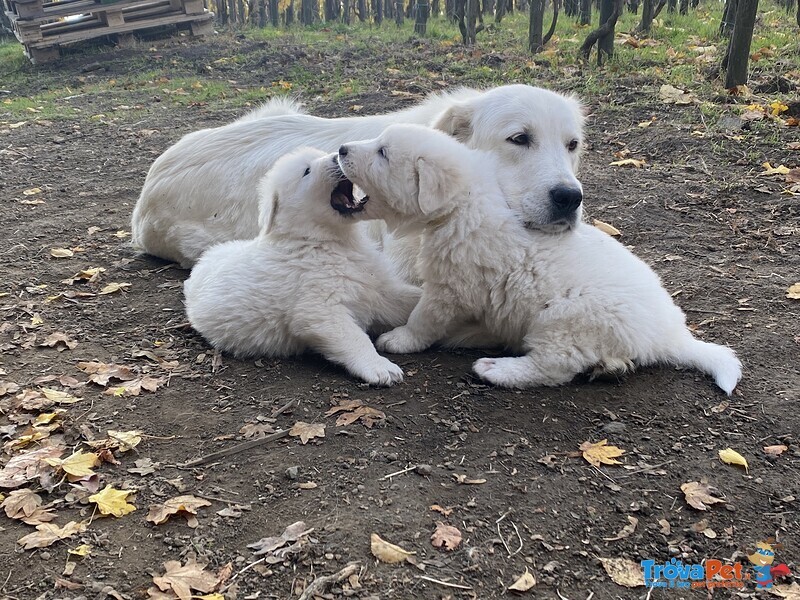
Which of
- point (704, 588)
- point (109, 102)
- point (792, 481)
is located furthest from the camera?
point (109, 102)

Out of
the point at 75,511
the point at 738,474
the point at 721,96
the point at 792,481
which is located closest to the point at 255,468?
the point at 75,511

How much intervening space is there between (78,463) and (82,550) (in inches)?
21.8

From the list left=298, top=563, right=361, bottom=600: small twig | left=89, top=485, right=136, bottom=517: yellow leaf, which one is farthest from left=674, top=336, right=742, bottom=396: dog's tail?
left=89, top=485, right=136, bottom=517: yellow leaf

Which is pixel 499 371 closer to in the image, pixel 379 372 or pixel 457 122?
pixel 379 372

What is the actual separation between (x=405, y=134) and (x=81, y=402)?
2.01m

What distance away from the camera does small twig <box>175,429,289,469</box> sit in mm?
2858

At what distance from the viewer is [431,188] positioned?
342 centimetres

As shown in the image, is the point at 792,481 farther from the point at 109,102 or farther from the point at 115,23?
the point at 115,23

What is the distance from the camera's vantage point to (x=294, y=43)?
15.9 m

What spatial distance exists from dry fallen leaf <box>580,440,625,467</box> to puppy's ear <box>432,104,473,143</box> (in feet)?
6.49

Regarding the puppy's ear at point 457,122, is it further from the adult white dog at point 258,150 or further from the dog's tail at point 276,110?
the dog's tail at point 276,110

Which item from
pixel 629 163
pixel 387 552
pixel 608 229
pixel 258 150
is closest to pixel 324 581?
pixel 387 552

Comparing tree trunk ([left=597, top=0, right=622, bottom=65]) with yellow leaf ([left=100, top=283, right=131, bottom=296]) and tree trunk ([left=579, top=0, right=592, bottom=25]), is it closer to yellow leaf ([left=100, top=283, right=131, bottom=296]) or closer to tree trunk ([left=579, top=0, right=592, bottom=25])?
tree trunk ([left=579, top=0, right=592, bottom=25])

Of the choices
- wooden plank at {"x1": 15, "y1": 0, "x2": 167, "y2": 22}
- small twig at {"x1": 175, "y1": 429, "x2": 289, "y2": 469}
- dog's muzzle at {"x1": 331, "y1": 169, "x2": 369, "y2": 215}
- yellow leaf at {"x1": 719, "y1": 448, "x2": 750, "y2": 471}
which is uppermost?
wooden plank at {"x1": 15, "y1": 0, "x2": 167, "y2": 22}
